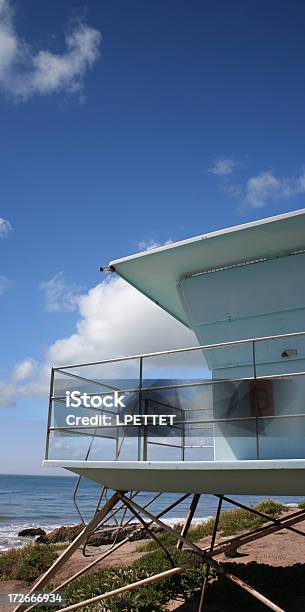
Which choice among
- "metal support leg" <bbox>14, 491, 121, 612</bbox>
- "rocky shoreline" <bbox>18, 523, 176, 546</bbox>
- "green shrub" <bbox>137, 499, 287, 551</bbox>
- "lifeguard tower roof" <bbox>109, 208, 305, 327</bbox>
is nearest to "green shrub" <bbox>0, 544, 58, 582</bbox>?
Result: "green shrub" <bbox>137, 499, 287, 551</bbox>

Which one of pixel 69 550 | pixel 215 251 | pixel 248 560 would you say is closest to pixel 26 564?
pixel 248 560

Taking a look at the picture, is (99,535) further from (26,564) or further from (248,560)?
(248,560)

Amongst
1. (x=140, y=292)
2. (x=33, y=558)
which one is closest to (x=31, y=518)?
(x=33, y=558)

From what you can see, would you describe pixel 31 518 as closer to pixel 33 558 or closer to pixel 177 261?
pixel 33 558

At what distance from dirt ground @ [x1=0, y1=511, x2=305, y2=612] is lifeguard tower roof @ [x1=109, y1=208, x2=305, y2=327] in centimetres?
597

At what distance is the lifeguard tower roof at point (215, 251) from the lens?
7684mm

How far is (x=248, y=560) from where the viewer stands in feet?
47.8

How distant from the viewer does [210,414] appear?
283 inches

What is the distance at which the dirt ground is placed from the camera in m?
9.77

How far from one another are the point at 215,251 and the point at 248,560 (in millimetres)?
10126

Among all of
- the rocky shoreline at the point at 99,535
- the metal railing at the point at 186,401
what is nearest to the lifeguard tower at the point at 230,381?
the metal railing at the point at 186,401

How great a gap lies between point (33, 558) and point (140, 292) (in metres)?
10.4

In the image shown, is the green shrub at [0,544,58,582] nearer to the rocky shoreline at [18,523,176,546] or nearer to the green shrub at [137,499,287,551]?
the green shrub at [137,499,287,551]

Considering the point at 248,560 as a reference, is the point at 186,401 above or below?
above
